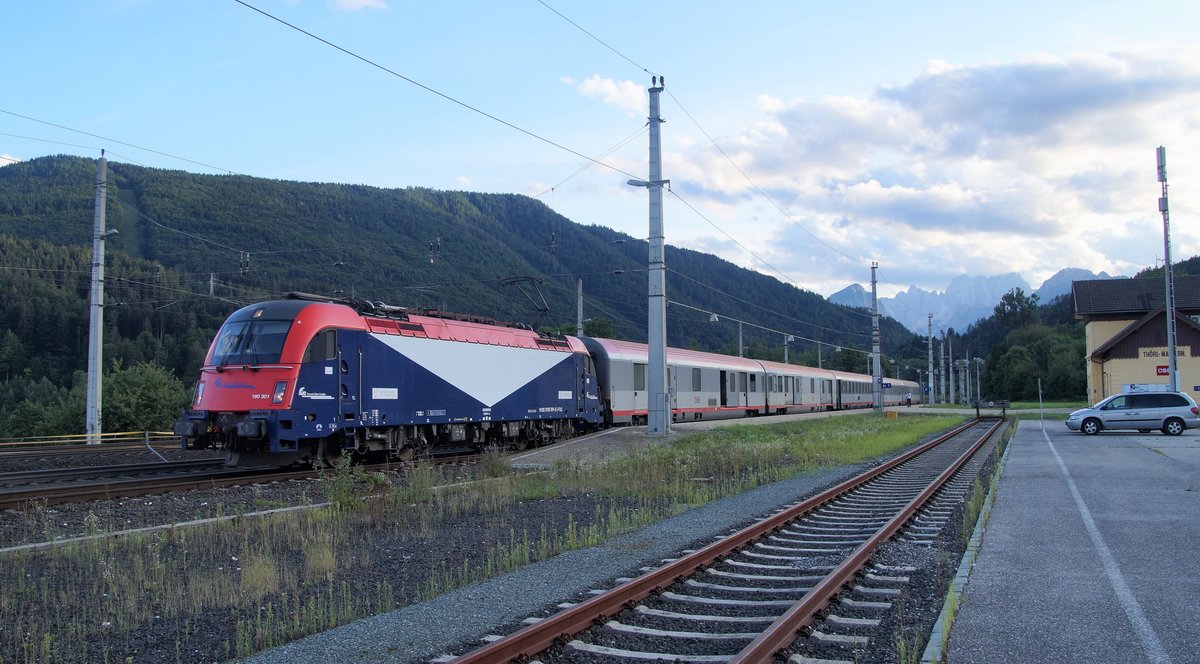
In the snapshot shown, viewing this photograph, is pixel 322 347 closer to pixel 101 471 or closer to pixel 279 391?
pixel 279 391

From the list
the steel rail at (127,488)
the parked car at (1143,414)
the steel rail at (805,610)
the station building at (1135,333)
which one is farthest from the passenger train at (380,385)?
the station building at (1135,333)

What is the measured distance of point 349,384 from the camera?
→ 17.6m

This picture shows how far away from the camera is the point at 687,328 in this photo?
132 meters

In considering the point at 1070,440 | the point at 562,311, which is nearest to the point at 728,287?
the point at 562,311

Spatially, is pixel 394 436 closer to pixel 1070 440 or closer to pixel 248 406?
pixel 248 406

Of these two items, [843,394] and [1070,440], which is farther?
[843,394]

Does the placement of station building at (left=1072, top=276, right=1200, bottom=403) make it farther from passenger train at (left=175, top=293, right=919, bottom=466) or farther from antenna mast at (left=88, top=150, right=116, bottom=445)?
antenna mast at (left=88, top=150, right=116, bottom=445)

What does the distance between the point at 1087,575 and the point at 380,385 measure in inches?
556

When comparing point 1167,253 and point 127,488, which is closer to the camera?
point 127,488

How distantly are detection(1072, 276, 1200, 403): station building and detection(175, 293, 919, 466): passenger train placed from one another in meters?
30.1

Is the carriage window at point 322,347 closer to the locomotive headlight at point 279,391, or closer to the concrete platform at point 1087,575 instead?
the locomotive headlight at point 279,391

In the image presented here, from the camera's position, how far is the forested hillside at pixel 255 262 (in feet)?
240

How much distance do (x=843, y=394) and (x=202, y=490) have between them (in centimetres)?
5356

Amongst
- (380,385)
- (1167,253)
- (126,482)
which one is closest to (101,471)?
(126,482)
